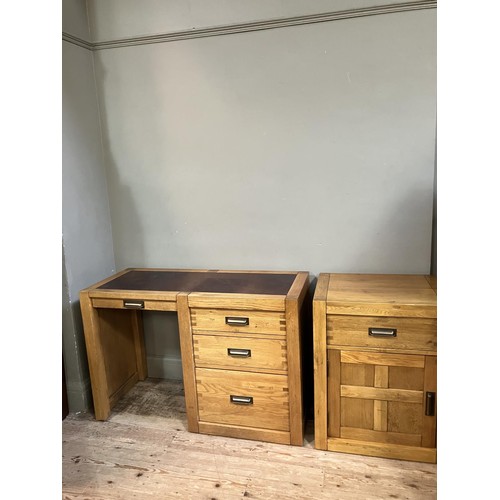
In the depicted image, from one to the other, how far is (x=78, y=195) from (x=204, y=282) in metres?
0.88

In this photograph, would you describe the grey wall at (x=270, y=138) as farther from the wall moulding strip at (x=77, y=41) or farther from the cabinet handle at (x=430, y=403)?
the cabinet handle at (x=430, y=403)

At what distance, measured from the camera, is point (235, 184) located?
2268mm

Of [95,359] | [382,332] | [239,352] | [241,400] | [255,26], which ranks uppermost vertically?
[255,26]

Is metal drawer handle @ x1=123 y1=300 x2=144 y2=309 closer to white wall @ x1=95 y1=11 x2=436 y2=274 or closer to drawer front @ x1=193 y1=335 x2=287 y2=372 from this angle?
drawer front @ x1=193 y1=335 x2=287 y2=372

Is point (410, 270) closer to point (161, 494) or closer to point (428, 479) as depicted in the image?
point (428, 479)

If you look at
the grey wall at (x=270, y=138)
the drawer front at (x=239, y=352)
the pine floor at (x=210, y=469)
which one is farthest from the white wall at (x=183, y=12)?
the pine floor at (x=210, y=469)

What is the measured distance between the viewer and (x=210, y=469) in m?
1.78

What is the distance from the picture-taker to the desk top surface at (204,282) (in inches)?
78.1

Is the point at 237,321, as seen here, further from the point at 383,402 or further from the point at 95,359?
the point at 95,359

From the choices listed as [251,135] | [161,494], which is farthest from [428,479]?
[251,135]

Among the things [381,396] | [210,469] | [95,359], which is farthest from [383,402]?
[95,359]

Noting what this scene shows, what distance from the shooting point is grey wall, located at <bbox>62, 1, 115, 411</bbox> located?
2156 millimetres

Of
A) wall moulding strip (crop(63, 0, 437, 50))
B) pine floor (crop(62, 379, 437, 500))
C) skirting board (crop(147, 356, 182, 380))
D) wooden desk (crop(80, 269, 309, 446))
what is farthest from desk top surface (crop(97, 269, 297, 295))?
wall moulding strip (crop(63, 0, 437, 50))

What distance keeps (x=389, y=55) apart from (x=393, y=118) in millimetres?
296
